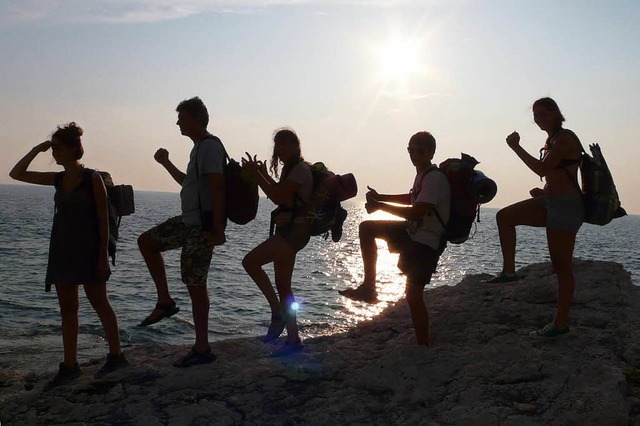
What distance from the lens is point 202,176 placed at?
5746 millimetres

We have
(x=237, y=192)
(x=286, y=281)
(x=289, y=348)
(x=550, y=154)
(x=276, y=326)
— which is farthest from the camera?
(x=276, y=326)

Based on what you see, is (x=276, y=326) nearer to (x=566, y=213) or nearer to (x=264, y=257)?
(x=264, y=257)

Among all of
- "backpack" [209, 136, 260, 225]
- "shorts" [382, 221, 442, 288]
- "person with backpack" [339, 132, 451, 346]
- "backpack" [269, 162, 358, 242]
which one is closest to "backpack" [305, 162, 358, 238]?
"backpack" [269, 162, 358, 242]

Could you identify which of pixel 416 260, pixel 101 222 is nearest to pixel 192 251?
pixel 101 222

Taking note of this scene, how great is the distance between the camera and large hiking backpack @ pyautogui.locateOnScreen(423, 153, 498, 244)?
222 inches

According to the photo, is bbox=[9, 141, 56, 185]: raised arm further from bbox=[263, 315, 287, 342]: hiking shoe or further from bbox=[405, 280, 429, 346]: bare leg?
bbox=[405, 280, 429, 346]: bare leg

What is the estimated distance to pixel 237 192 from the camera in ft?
19.3

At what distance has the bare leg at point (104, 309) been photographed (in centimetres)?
579

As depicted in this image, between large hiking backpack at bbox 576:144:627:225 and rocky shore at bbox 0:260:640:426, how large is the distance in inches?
53.1

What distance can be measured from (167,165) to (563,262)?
14.2 feet

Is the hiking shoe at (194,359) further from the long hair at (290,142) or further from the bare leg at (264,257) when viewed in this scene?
the long hair at (290,142)

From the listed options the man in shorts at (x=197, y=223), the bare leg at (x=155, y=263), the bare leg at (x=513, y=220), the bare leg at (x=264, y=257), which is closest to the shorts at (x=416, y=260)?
the bare leg at (x=513, y=220)

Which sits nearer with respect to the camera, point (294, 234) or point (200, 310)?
point (200, 310)

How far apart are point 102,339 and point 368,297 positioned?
5.44 meters
